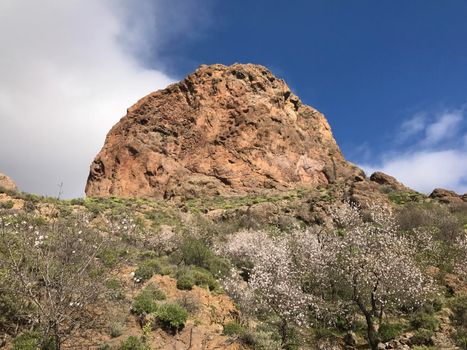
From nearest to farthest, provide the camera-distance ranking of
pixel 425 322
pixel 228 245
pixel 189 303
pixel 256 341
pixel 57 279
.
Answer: pixel 57 279 → pixel 256 341 → pixel 189 303 → pixel 425 322 → pixel 228 245

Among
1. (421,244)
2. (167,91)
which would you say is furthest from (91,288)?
(167,91)

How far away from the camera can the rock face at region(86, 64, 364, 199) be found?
61.8 meters

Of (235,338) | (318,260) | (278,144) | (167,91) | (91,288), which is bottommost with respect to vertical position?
(235,338)

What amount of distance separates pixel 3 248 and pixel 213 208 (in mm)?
35157

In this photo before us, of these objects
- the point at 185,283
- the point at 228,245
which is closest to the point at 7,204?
the point at 228,245

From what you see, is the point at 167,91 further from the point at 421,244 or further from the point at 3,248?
the point at 3,248

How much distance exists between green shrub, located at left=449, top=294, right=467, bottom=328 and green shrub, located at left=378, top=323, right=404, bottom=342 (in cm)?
318

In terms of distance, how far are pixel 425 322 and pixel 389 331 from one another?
2374 millimetres

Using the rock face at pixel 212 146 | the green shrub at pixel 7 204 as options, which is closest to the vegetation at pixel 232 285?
the green shrub at pixel 7 204

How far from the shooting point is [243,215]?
153 feet

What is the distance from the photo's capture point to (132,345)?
13703mm

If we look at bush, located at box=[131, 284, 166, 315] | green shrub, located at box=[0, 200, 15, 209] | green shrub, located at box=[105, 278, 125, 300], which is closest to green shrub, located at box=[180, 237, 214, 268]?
bush, located at box=[131, 284, 166, 315]

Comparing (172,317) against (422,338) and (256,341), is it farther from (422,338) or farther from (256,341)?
(422,338)

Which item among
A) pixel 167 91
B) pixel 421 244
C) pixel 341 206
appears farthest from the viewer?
pixel 167 91
